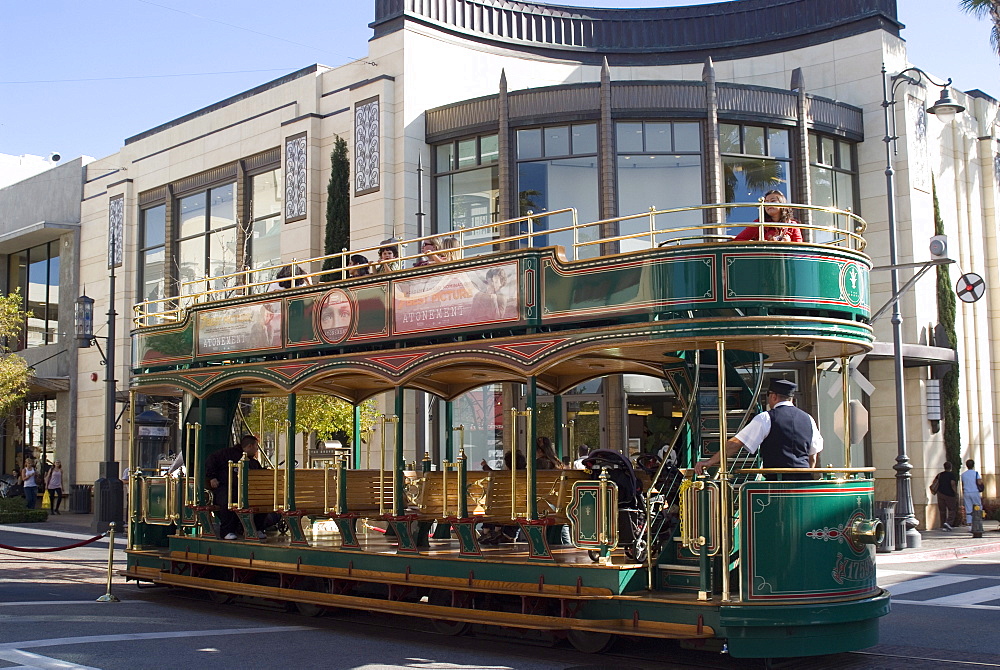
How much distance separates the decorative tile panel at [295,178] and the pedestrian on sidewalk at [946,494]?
54.7ft

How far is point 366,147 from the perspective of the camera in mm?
25906

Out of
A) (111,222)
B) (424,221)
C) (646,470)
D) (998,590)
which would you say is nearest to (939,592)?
(998,590)

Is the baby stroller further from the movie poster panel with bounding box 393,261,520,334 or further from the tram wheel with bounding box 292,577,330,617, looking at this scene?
the tram wheel with bounding box 292,577,330,617

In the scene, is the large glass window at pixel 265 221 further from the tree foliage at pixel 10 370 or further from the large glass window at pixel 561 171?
the tree foliage at pixel 10 370

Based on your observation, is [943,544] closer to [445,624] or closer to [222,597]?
[445,624]

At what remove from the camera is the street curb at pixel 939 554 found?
60.8 ft

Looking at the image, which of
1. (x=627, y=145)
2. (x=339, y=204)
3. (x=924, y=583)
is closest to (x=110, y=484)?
(x=339, y=204)

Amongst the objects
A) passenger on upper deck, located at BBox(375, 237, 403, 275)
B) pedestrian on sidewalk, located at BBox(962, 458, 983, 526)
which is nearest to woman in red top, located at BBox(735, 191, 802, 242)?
passenger on upper deck, located at BBox(375, 237, 403, 275)

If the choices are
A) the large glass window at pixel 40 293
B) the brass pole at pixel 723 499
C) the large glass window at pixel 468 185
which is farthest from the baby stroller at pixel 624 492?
the large glass window at pixel 40 293

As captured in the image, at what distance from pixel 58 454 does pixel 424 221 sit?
1831cm

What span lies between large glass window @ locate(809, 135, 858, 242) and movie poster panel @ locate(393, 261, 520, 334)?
15019 millimetres

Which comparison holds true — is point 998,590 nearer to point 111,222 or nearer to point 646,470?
point 646,470

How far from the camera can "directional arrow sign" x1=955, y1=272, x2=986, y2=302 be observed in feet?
76.8

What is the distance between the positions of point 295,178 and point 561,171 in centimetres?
769
